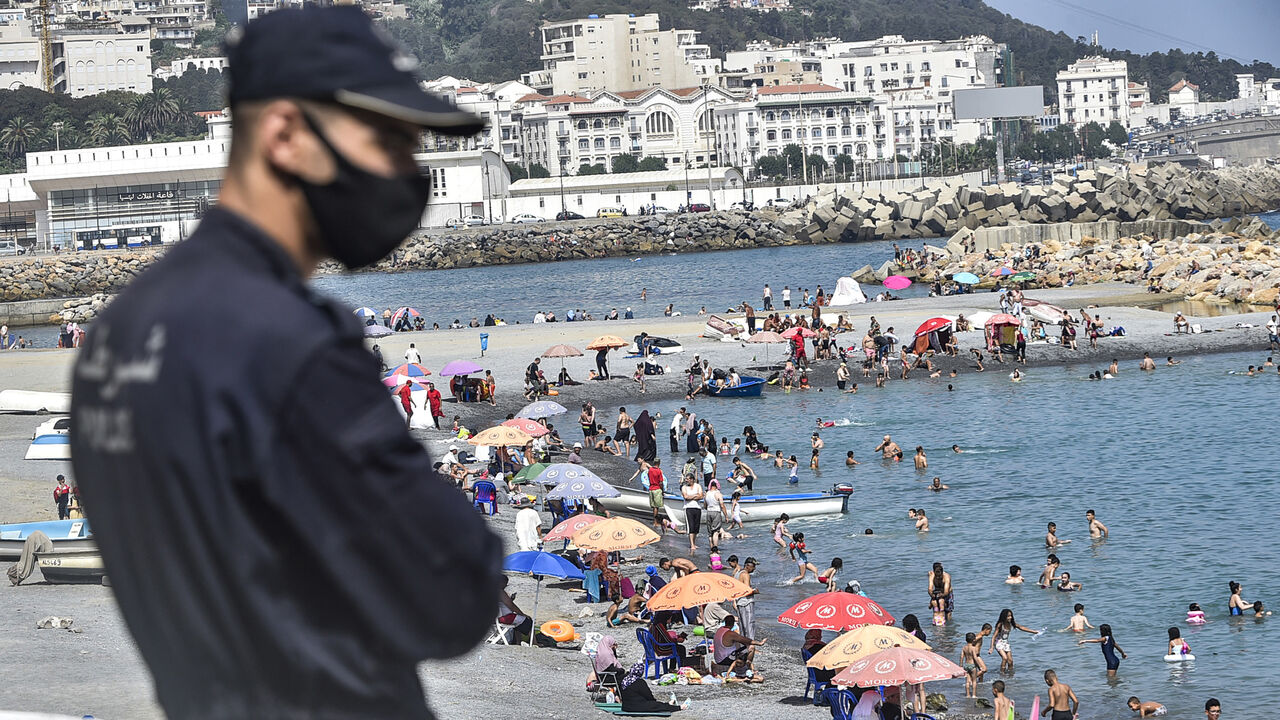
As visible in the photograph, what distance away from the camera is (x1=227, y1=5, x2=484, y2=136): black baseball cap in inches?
60.1

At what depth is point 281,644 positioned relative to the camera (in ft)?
4.80

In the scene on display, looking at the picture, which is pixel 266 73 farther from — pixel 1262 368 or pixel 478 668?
pixel 1262 368

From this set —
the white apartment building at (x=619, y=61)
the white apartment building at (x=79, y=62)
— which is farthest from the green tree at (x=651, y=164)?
the white apartment building at (x=79, y=62)

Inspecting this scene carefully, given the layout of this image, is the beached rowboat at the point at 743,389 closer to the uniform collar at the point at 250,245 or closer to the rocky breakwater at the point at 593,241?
the uniform collar at the point at 250,245

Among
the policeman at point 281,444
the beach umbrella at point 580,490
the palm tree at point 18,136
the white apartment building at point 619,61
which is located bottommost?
the beach umbrella at point 580,490

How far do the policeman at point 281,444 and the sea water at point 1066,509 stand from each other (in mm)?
15360

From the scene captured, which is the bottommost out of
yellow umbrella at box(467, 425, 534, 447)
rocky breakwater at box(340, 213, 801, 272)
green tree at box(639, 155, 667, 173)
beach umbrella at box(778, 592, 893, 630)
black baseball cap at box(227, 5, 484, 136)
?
beach umbrella at box(778, 592, 893, 630)

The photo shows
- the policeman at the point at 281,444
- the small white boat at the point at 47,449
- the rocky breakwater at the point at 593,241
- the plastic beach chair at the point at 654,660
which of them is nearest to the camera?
the policeman at the point at 281,444

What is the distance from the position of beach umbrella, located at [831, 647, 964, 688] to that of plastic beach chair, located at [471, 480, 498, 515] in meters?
9.80

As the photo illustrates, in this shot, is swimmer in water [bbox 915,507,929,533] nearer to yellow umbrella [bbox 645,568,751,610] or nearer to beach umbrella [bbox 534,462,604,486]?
beach umbrella [bbox 534,462,604,486]

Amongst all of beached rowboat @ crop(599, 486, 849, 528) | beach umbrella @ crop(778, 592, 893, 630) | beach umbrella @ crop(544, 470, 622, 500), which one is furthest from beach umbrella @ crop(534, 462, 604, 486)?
beach umbrella @ crop(778, 592, 893, 630)

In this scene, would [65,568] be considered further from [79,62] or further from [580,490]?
[79,62]

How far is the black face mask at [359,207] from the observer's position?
1.57m

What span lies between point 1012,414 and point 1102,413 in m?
2.37
